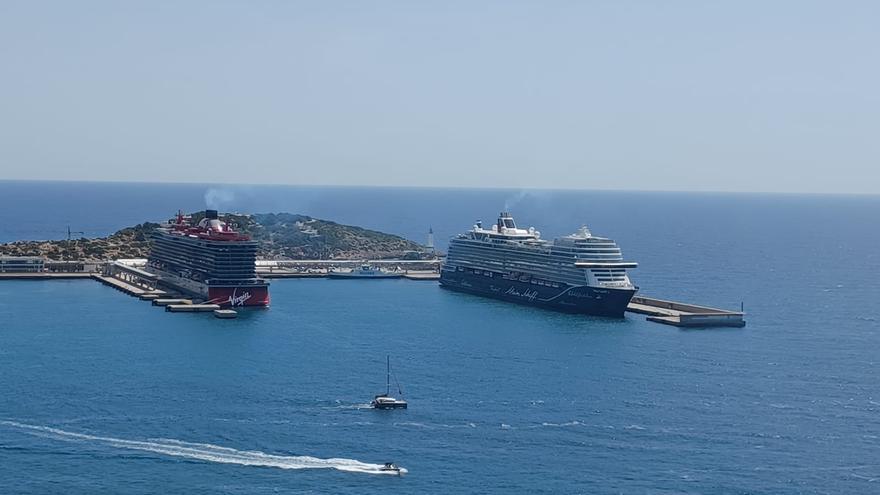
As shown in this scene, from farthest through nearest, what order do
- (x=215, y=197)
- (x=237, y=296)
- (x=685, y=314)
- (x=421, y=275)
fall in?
(x=215, y=197)
(x=421, y=275)
(x=237, y=296)
(x=685, y=314)

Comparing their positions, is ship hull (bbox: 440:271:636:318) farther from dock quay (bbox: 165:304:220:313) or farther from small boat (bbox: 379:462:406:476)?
small boat (bbox: 379:462:406:476)

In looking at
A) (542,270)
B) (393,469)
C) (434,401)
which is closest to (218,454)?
(393,469)

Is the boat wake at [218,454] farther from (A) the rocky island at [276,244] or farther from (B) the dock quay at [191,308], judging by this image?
(A) the rocky island at [276,244]

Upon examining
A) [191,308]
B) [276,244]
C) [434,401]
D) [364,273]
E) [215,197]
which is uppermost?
[215,197]

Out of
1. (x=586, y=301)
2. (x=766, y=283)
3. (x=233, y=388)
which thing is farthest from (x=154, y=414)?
(x=766, y=283)

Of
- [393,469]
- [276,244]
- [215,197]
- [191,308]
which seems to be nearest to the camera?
[393,469]

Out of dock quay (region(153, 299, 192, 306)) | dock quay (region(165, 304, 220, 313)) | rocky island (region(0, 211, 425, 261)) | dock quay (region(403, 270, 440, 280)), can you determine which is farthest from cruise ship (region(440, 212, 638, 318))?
rocky island (region(0, 211, 425, 261))

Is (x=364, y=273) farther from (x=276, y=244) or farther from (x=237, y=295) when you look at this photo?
(x=237, y=295)
